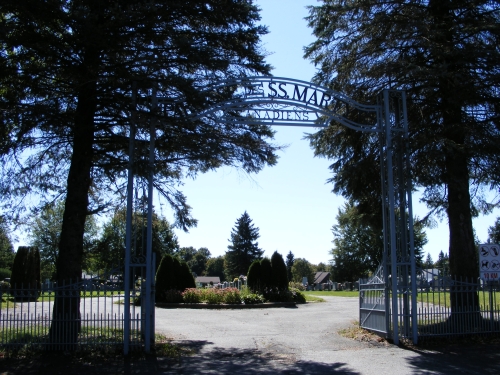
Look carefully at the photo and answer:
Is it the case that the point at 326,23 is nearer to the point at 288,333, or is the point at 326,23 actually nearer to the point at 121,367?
the point at 288,333

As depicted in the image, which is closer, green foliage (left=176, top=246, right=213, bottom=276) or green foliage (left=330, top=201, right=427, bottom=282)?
green foliage (left=330, top=201, right=427, bottom=282)

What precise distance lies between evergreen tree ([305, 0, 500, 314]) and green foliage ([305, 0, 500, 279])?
3 cm

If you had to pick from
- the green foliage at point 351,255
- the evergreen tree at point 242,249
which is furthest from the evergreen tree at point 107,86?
the evergreen tree at point 242,249

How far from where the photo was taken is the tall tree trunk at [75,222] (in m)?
10.1

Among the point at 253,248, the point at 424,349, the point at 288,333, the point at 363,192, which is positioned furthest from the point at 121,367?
the point at 253,248

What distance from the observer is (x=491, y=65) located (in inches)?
495

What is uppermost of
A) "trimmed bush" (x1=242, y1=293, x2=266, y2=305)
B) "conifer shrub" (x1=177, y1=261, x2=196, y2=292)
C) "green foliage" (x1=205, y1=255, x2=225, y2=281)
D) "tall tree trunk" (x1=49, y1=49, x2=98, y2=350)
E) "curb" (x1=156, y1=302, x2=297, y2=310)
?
"tall tree trunk" (x1=49, y1=49, x2=98, y2=350)

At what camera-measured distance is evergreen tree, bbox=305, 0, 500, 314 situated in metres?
12.2

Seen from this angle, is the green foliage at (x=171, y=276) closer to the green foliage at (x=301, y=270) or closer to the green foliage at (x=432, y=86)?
the green foliage at (x=432, y=86)

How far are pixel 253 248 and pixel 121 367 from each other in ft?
213

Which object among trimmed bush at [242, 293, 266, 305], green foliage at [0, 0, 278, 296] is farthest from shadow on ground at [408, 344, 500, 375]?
trimmed bush at [242, 293, 266, 305]

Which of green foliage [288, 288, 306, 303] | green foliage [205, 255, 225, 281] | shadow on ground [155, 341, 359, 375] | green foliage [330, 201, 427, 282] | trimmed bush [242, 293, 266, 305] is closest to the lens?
shadow on ground [155, 341, 359, 375]

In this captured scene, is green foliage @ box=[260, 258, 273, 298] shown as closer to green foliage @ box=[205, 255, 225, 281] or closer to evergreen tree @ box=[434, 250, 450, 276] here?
evergreen tree @ box=[434, 250, 450, 276]

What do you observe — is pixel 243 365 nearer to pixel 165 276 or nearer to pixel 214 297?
pixel 214 297
